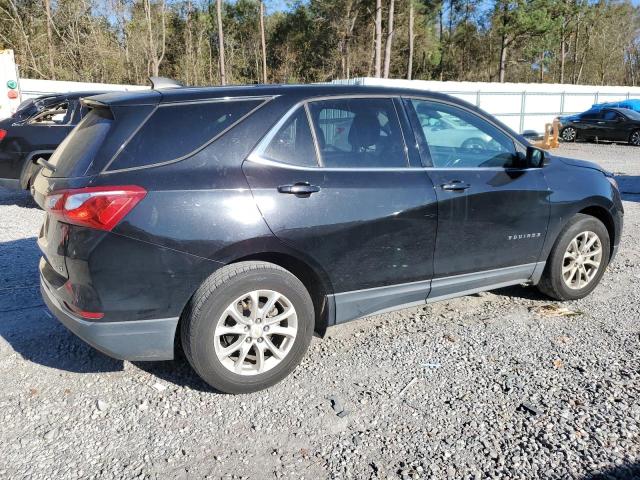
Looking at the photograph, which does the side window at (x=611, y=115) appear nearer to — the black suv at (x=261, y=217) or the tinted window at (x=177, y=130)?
the black suv at (x=261, y=217)

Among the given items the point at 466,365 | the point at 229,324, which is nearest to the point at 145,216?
the point at 229,324

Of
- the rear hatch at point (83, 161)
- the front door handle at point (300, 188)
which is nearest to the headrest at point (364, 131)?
the front door handle at point (300, 188)

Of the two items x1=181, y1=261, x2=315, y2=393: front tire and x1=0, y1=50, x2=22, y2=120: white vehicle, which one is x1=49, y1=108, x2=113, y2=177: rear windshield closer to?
x1=181, y1=261, x2=315, y2=393: front tire

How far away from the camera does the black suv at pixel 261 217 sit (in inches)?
117

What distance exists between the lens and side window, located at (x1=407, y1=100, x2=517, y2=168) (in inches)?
155

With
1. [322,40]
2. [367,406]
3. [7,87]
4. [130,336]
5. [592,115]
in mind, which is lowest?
[367,406]

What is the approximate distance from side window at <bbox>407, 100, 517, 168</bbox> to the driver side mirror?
3.9 inches

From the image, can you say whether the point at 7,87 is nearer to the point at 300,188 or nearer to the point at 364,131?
the point at 364,131

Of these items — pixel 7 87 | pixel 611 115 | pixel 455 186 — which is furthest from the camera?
pixel 611 115

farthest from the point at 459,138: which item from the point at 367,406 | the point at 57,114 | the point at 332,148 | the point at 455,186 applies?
the point at 57,114

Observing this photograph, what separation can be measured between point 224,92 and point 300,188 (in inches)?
28.6

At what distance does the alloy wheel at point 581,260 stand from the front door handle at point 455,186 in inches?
50.8

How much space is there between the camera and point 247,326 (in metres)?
3.24

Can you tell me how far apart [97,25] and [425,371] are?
1321 inches
